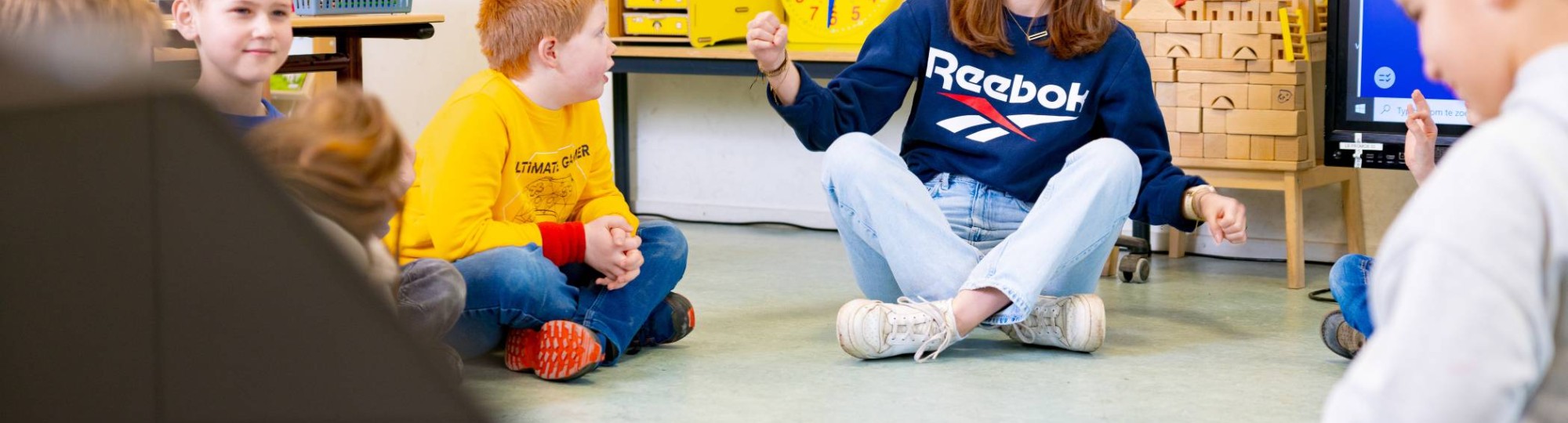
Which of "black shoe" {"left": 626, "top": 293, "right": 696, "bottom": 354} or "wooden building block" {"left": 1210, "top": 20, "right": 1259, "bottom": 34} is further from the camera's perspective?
"wooden building block" {"left": 1210, "top": 20, "right": 1259, "bottom": 34}

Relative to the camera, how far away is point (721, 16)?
3.09 meters

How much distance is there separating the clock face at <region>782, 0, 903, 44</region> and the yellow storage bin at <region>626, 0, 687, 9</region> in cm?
23

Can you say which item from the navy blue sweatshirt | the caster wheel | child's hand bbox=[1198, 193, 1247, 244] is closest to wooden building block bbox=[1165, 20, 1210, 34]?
the caster wheel

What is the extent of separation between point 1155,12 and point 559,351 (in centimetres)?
143

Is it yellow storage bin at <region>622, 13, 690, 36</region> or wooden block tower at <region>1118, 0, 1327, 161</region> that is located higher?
yellow storage bin at <region>622, 13, 690, 36</region>

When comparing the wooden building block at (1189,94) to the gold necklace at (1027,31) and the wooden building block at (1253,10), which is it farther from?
the gold necklace at (1027,31)

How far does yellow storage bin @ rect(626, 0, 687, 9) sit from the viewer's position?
3076mm

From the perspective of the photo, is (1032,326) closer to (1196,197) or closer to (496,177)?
(1196,197)

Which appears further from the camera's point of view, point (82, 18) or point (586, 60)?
point (586, 60)

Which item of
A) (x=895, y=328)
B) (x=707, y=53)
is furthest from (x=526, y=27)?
(x=707, y=53)

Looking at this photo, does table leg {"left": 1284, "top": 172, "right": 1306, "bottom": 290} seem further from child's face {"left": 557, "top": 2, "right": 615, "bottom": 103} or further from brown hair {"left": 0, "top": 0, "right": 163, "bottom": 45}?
brown hair {"left": 0, "top": 0, "right": 163, "bottom": 45}

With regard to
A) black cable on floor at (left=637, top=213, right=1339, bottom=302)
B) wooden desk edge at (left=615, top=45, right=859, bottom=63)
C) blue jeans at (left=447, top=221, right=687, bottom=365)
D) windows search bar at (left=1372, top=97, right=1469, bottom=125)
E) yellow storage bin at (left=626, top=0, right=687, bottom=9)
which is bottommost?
black cable on floor at (left=637, top=213, right=1339, bottom=302)

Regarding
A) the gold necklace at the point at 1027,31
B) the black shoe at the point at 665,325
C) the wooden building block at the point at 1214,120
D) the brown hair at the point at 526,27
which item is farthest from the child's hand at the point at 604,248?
the wooden building block at the point at 1214,120

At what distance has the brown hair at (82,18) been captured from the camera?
11.5 inches
